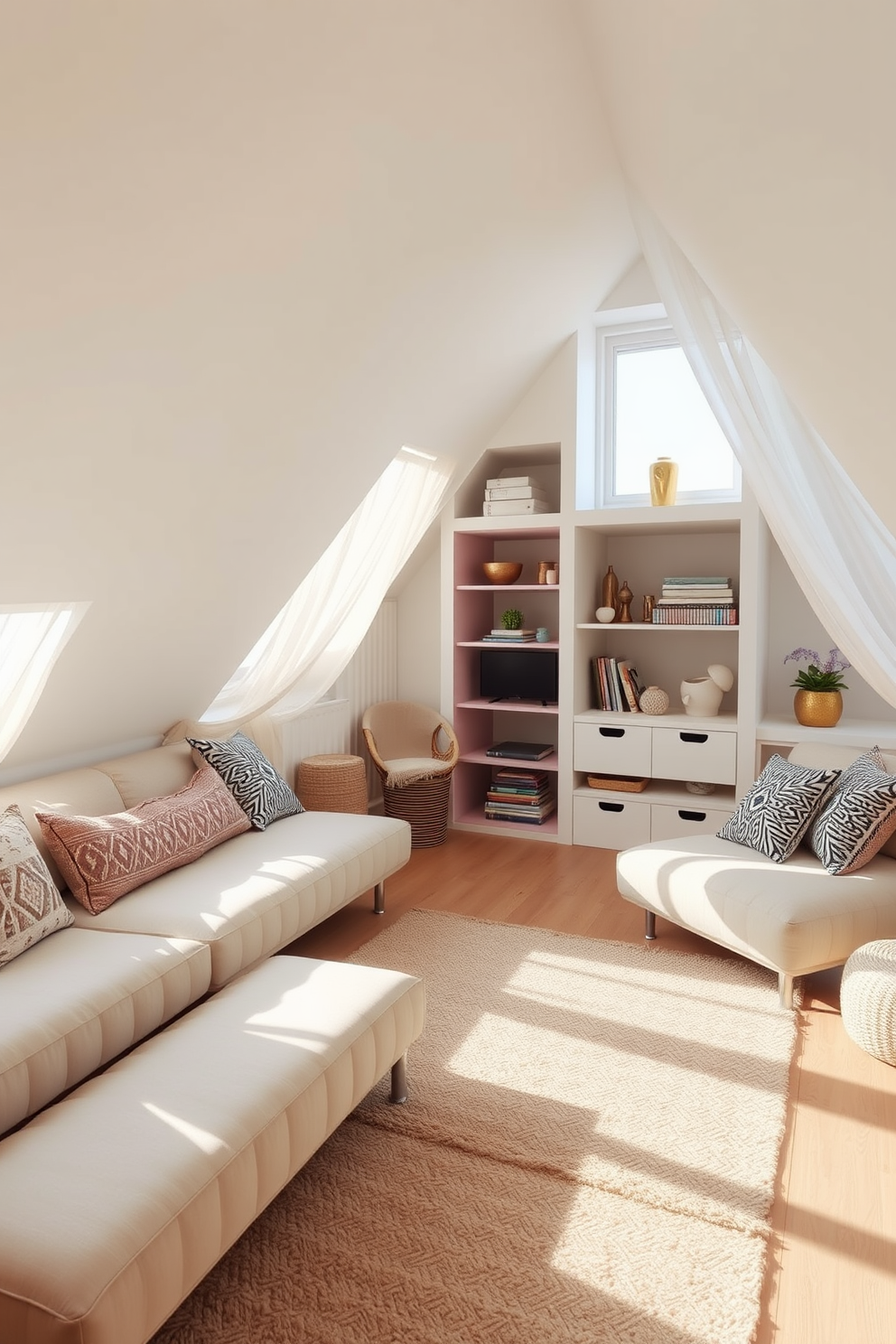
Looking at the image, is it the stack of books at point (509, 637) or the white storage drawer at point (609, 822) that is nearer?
the white storage drawer at point (609, 822)

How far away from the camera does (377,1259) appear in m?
1.75

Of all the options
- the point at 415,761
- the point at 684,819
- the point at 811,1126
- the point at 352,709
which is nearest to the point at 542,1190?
the point at 811,1126

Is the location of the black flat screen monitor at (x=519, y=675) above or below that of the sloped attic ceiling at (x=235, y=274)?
below

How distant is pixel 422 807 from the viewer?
14.8 ft

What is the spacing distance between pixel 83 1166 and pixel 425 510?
335 centimetres

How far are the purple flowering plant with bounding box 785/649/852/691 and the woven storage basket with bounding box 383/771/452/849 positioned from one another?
70.0 inches

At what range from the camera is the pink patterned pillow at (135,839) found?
264 cm

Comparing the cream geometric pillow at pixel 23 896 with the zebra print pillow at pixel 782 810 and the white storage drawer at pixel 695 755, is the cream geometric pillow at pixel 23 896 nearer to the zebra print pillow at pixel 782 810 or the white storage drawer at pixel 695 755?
the zebra print pillow at pixel 782 810

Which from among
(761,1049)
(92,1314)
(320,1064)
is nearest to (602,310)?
(761,1049)

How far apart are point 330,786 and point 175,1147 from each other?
2.64 m

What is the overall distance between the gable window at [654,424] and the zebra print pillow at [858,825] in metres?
1.89

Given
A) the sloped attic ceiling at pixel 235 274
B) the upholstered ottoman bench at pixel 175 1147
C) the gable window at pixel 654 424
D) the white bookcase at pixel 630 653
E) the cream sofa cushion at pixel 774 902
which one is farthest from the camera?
the gable window at pixel 654 424

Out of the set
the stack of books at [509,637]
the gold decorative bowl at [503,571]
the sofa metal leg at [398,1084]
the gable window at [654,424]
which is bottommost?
the sofa metal leg at [398,1084]

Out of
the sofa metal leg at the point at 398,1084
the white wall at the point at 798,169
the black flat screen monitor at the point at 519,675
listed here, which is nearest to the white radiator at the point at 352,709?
the black flat screen monitor at the point at 519,675
